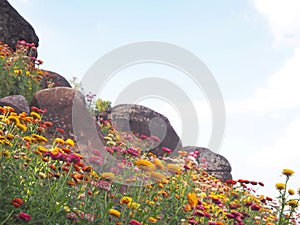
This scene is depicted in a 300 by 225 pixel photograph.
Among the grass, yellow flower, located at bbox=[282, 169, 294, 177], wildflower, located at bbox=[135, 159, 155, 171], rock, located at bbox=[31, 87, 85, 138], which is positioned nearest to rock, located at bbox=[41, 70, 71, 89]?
rock, located at bbox=[31, 87, 85, 138]

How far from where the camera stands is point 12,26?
11.7 m

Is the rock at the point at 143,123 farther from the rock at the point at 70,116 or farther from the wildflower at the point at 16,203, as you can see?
the wildflower at the point at 16,203

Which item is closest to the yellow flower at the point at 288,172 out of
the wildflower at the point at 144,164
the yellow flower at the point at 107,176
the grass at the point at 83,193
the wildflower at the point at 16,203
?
the grass at the point at 83,193

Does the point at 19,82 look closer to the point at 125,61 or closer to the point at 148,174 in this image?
the point at 125,61

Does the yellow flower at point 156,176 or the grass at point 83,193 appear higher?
the yellow flower at point 156,176

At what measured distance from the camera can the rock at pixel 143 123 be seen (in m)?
10.4

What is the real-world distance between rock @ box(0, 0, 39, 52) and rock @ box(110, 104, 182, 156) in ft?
13.0

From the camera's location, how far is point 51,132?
6.84m

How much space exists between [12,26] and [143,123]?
516cm

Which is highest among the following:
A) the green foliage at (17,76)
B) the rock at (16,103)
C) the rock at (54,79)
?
the rock at (54,79)

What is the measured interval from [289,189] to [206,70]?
250 centimetres

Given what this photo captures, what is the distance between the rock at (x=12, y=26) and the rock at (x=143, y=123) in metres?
3.95

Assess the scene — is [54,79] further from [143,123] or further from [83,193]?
Answer: [83,193]

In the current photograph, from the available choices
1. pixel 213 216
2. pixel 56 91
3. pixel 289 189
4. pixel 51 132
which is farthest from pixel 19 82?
pixel 289 189
